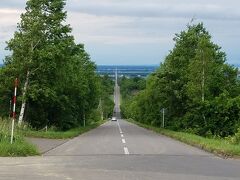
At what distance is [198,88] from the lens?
46.3 m

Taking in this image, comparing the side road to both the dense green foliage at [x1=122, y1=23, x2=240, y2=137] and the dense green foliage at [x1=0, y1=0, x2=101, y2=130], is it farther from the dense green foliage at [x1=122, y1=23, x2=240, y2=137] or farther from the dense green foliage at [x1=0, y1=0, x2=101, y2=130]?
the dense green foliage at [x1=122, y1=23, x2=240, y2=137]

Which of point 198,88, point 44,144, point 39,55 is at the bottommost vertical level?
point 44,144

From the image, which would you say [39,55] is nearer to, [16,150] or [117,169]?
[16,150]

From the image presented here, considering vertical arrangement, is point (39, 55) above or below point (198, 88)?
above

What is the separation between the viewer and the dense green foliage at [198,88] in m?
45.8

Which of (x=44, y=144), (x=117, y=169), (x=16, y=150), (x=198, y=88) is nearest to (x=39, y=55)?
(x=44, y=144)

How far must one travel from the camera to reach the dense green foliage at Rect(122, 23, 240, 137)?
45844 mm

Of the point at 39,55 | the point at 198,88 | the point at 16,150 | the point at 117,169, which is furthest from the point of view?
the point at 198,88

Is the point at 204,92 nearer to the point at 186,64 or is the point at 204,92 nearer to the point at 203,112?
the point at 203,112

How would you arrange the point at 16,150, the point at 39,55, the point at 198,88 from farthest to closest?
the point at 198,88
the point at 39,55
the point at 16,150

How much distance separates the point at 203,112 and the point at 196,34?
10.4 m

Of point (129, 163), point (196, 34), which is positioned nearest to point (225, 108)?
point (196, 34)

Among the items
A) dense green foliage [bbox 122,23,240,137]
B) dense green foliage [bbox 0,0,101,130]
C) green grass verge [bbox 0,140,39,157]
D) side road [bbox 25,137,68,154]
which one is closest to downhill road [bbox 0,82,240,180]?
green grass verge [bbox 0,140,39,157]

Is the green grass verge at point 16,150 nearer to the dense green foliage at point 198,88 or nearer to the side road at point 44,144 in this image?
the side road at point 44,144
